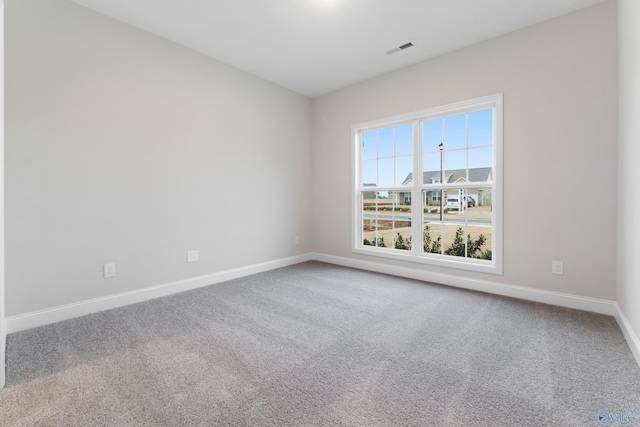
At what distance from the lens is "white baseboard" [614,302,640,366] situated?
5.62ft

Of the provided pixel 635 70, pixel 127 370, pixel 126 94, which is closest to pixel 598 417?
pixel 635 70

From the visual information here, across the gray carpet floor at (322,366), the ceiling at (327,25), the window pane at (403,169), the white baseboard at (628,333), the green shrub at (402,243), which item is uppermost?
the ceiling at (327,25)

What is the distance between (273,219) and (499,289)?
2.86 m

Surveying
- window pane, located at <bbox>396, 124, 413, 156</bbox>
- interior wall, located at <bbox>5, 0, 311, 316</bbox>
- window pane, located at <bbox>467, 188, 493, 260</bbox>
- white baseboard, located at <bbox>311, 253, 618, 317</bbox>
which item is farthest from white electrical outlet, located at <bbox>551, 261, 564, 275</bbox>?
interior wall, located at <bbox>5, 0, 311, 316</bbox>

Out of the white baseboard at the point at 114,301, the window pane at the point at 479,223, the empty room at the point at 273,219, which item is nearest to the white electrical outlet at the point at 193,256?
the empty room at the point at 273,219

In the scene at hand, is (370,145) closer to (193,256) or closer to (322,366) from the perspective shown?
(193,256)

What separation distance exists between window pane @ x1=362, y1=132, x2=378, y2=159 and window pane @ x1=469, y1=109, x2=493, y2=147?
1.25 m

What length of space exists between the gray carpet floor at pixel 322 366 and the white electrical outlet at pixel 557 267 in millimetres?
355

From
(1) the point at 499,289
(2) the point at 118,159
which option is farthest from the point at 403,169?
(2) the point at 118,159

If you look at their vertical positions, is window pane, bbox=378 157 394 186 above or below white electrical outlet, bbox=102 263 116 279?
above

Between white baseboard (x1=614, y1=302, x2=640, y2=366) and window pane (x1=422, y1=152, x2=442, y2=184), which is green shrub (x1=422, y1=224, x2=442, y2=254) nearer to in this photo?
window pane (x1=422, y1=152, x2=442, y2=184)

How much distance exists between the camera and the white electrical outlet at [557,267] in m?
2.57

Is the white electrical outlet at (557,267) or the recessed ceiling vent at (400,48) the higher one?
the recessed ceiling vent at (400,48)

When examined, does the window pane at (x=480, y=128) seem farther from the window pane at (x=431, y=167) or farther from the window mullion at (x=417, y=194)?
the window mullion at (x=417, y=194)
